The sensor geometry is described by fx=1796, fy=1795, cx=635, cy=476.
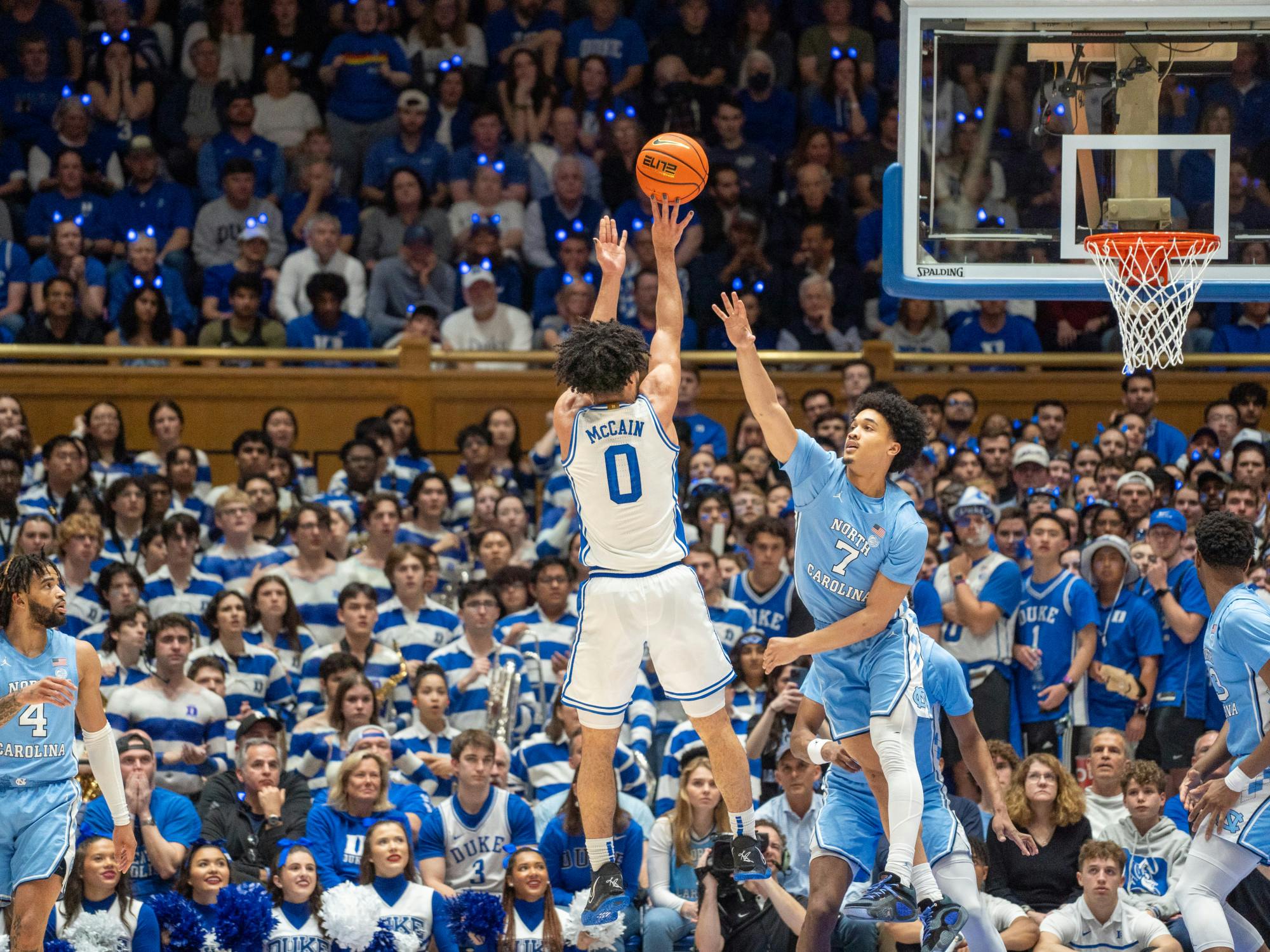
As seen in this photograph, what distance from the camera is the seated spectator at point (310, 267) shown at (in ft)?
51.7

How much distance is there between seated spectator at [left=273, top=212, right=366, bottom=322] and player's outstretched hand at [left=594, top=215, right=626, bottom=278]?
25.3ft

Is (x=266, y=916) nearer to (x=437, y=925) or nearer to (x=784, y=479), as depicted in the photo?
(x=437, y=925)

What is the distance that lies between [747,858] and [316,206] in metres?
10.0

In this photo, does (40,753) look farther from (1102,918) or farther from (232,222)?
(232,222)

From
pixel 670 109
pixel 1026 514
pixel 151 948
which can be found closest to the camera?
pixel 151 948

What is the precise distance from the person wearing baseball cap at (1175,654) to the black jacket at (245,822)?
5.36 meters

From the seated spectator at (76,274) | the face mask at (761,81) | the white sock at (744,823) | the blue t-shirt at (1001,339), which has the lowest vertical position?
the white sock at (744,823)

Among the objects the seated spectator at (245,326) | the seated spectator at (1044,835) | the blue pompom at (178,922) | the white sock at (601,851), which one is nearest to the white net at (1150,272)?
the seated spectator at (1044,835)

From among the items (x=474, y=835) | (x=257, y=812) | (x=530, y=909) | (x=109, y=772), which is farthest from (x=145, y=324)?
(x=109, y=772)

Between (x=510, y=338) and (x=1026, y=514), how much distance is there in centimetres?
534

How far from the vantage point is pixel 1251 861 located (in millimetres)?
8484

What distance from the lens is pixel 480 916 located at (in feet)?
33.0

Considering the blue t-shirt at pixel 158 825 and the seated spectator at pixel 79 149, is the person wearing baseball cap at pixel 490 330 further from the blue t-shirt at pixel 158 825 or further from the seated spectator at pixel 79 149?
the blue t-shirt at pixel 158 825

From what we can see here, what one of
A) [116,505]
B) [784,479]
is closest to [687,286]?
[784,479]
